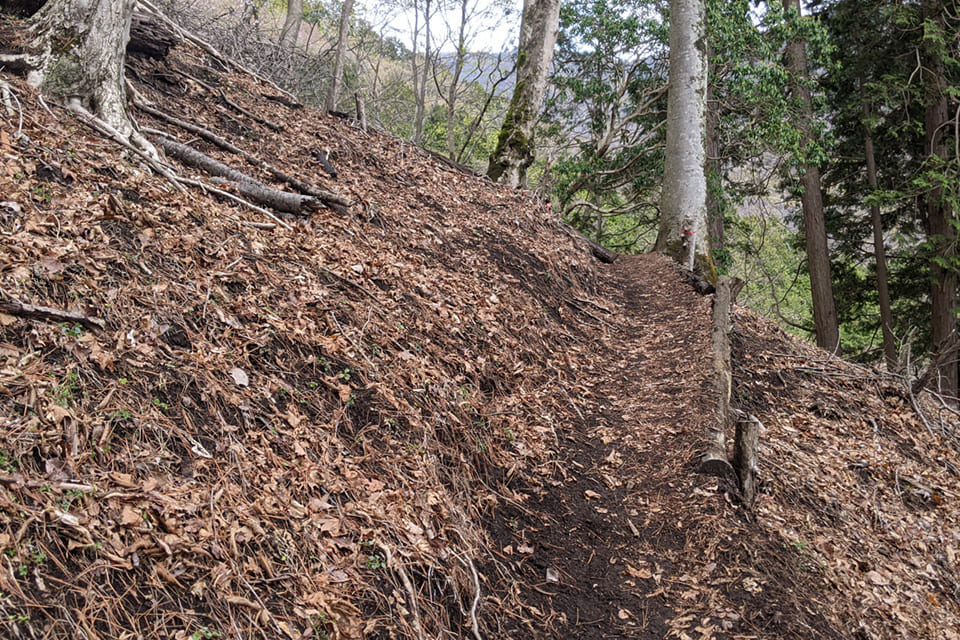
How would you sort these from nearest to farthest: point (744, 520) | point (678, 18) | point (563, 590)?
1. point (563, 590)
2. point (744, 520)
3. point (678, 18)

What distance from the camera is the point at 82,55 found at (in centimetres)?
492

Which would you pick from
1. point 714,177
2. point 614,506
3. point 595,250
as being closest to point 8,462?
point 614,506

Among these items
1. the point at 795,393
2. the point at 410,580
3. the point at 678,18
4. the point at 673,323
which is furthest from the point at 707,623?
the point at 678,18

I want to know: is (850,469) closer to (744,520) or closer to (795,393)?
(795,393)

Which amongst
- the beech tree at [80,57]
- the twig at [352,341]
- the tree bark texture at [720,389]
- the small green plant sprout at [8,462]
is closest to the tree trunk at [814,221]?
the tree bark texture at [720,389]

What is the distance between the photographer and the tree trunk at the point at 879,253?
44.0 feet

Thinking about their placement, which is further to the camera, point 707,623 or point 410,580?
point 707,623

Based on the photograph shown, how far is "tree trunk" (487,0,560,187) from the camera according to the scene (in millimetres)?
10828

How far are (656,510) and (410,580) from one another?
6.35ft

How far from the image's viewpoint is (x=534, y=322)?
6.58 meters

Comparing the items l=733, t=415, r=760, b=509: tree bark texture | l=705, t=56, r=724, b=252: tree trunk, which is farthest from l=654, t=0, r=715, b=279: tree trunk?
l=733, t=415, r=760, b=509: tree bark texture

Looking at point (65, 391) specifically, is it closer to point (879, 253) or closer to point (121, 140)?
point (121, 140)

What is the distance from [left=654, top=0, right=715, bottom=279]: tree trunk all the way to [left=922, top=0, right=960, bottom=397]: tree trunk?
485 cm

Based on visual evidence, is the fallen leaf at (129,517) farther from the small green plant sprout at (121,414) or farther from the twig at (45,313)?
the twig at (45,313)
